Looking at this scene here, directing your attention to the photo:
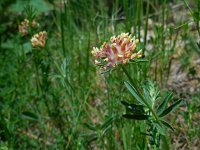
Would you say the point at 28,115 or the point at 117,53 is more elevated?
the point at 117,53

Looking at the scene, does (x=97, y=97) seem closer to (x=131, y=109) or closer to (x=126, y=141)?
(x=126, y=141)

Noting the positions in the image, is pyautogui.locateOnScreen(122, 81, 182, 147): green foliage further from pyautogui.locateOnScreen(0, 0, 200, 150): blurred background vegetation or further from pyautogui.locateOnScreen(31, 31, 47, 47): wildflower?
pyautogui.locateOnScreen(31, 31, 47, 47): wildflower

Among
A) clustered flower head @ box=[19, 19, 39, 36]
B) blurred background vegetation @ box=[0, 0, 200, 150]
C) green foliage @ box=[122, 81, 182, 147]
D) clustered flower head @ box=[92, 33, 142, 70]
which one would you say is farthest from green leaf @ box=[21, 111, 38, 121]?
clustered flower head @ box=[92, 33, 142, 70]

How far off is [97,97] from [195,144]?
0.72 metres

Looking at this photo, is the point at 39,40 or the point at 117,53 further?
the point at 39,40

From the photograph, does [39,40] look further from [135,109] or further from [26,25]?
[135,109]

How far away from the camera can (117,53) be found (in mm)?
1101

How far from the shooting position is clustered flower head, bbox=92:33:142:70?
3.56ft

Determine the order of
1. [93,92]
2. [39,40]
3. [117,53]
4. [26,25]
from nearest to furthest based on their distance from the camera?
[117,53]
[39,40]
[26,25]
[93,92]

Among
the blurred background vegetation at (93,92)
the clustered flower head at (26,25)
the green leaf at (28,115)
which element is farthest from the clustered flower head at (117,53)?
the green leaf at (28,115)

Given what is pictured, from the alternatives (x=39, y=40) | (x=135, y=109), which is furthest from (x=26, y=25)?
(x=135, y=109)

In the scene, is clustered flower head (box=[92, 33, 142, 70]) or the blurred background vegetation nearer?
clustered flower head (box=[92, 33, 142, 70])

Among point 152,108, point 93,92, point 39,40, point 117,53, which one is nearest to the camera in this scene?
point 117,53

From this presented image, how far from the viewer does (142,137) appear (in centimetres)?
141
